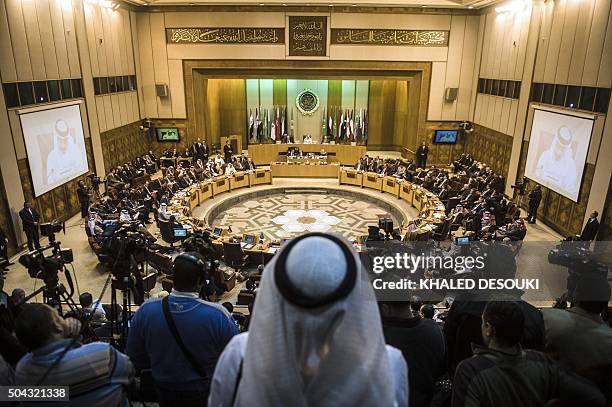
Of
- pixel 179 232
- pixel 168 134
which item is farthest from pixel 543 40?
pixel 168 134

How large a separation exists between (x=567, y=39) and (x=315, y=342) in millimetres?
13489

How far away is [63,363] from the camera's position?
5.76 ft

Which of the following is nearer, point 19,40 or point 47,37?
point 19,40

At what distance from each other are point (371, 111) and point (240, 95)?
7148mm

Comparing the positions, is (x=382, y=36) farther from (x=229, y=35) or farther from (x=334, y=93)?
(x=229, y=35)

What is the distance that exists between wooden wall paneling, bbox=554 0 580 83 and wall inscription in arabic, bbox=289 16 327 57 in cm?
903

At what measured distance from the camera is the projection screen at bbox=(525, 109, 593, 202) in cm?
1056

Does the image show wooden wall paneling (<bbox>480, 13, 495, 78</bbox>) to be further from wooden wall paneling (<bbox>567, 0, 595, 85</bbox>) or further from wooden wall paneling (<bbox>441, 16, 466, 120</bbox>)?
wooden wall paneling (<bbox>567, 0, 595, 85</bbox>)

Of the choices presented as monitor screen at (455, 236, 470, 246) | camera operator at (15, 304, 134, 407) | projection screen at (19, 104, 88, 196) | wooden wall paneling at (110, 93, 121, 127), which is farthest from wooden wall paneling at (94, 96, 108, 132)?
camera operator at (15, 304, 134, 407)

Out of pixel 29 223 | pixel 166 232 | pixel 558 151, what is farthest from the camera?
pixel 558 151

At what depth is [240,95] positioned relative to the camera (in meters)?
22.5

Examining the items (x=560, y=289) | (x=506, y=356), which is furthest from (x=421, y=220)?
(x=506, y=356)

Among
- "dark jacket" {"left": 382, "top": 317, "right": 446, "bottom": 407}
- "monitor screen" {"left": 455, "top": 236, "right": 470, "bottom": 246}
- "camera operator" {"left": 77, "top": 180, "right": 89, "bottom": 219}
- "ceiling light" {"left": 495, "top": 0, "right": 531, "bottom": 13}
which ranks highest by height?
A: "ceiling light" {"left": 495, "top": 0, "right": 531, "bottom": 13}

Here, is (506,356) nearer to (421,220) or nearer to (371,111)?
(421,220)
